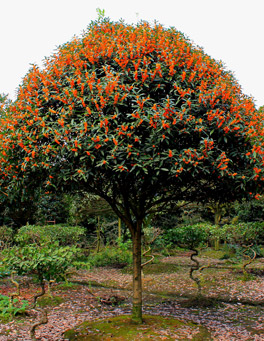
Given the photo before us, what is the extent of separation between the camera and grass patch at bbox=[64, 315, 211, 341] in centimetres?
520

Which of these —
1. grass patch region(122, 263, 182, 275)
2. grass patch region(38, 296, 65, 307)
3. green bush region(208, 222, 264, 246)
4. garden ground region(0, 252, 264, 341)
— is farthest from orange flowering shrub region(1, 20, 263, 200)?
grass patch region(122, 263, 182, 275)

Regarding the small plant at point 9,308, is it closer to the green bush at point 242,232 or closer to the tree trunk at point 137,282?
the tree trunk at point 137,282

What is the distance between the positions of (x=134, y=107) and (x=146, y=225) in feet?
34.4

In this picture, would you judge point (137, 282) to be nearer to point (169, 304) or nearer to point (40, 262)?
point (40, 262)

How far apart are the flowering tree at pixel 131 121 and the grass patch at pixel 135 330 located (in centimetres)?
243

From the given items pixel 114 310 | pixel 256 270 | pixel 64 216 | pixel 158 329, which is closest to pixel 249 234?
pixel 256 270

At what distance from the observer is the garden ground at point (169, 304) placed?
5746 millimetres

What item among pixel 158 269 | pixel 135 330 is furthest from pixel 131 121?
pixel 158 269

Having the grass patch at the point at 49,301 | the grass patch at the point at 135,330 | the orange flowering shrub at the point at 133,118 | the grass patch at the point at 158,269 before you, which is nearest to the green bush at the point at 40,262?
the orange flowering shrub at the point at 133,118

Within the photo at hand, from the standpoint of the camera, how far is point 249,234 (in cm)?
1130

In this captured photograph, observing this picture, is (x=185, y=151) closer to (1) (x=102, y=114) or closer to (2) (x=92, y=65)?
(1) (x=102, y=114)

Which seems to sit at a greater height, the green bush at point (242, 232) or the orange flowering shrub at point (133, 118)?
the orange flowering shrub at point (133, 118)

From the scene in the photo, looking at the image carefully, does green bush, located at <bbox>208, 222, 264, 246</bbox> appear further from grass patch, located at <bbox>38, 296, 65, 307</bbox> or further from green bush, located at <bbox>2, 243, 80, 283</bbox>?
green bush, located at <bbox>2, 243, 80, 283</bbox>

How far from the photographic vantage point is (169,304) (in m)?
7.99
